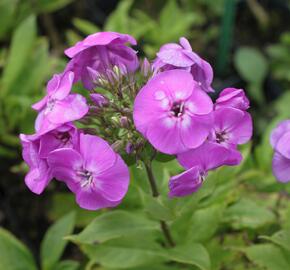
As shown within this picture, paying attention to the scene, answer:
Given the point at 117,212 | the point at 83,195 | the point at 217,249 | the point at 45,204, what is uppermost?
the point at 83,195

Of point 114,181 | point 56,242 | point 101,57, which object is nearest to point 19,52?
point 56,242

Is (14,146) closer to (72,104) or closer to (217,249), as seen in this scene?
(217,249)

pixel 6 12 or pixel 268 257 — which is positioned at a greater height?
pixel 6 12

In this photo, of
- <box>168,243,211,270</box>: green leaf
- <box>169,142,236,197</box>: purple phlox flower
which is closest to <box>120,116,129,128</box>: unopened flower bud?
<box>169,142,236,197</box>: purple phlox flower

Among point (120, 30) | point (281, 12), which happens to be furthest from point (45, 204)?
point (281, 12)

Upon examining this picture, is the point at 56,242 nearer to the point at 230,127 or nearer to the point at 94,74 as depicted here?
the point at 94,74

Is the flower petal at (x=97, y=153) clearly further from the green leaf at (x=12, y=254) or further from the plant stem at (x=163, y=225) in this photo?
the green leaf at (x=12, y=254)

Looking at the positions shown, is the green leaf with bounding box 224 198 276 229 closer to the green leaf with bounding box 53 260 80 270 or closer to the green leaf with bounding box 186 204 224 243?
the green leaf with bounding box 186 204 224 243

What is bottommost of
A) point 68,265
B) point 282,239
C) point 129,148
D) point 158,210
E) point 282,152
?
point 68,265
